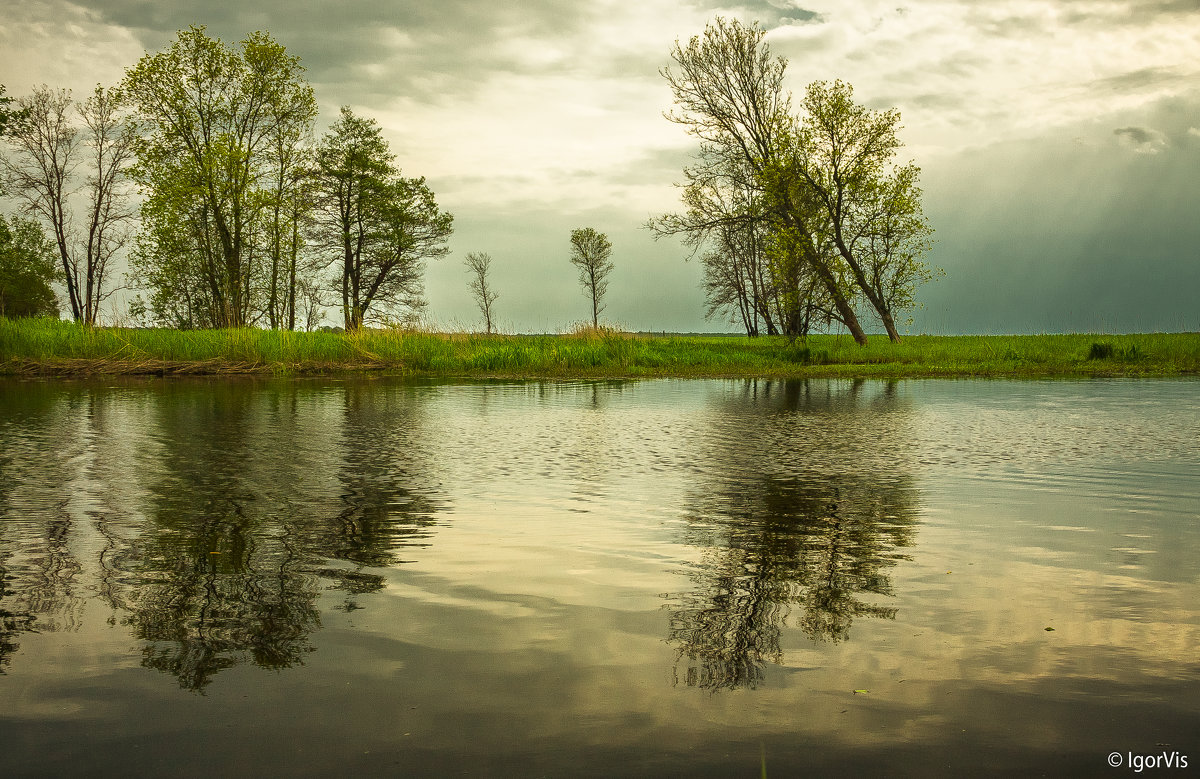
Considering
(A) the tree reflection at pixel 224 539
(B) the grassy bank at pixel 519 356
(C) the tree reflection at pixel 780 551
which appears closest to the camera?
(C) the tree reflection at pixel 780 551

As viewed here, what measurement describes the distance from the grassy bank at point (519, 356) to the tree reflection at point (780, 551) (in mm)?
17466

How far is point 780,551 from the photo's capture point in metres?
4.70

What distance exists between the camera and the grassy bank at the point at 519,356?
2431 cm

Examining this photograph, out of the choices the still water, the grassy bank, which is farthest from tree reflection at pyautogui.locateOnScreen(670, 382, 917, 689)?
the grassy bank

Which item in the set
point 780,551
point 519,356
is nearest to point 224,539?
point 780,551

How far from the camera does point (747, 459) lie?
845cm

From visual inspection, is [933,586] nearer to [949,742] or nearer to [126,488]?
[949,742]

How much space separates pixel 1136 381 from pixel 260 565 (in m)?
20.6

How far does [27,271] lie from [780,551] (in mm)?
77191

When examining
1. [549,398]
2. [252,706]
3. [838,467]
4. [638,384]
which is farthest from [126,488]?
[638,384]

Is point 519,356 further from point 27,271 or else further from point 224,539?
point 27,271

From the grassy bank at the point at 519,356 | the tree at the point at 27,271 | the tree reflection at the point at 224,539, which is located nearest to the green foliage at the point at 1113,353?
the grassy bank at the point at 519,356

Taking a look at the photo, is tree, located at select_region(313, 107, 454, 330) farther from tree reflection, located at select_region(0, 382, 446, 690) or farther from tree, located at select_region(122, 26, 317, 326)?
tree reflection, located at select_region(0, 382, 446, 690)

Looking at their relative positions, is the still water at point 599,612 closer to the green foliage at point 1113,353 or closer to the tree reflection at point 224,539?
the tree reflection at point 224,539
